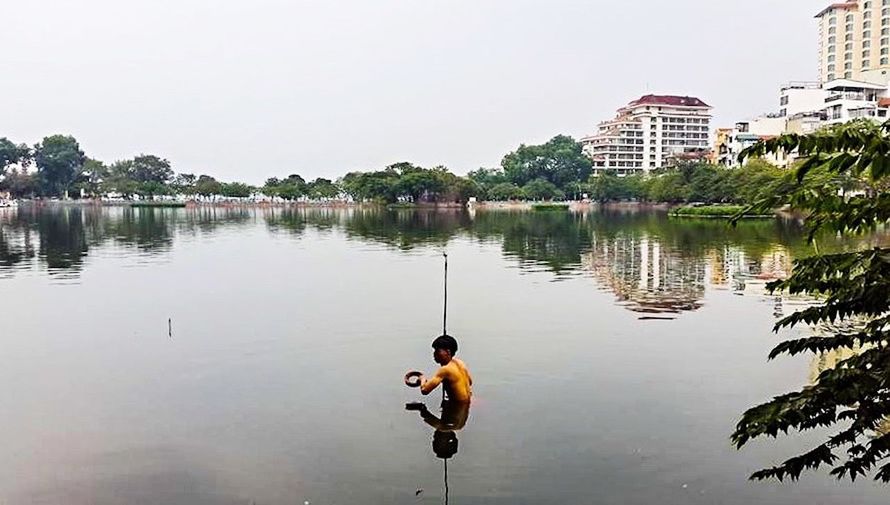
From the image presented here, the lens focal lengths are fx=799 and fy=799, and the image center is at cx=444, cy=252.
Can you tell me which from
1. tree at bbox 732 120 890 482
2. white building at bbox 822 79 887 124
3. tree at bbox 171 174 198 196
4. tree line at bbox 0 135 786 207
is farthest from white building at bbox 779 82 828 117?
tree at bbox 732 120 890 482

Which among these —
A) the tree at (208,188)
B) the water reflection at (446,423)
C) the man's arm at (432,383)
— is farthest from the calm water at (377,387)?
the tree at (208,188)

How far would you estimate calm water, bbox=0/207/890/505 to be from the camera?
7969mm

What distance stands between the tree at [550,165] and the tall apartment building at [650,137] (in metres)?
12.6

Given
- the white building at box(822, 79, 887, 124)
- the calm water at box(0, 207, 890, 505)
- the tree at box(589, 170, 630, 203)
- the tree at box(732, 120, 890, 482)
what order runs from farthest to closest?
the tree at box(589, 170, 630, 203), the white building at box(822, 79, 887, 124), the calm water at box(0, 207, 890, 505), the tree at box(732, 120, 890, 482)

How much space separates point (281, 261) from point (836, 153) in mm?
27832

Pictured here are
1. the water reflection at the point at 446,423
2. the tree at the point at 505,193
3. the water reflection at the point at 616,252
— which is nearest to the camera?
the water reflection at the point at 446,423

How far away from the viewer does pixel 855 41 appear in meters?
118

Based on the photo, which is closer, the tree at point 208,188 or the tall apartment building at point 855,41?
the tall apartment building at point 855,41

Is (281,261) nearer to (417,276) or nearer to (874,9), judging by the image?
(417,276)

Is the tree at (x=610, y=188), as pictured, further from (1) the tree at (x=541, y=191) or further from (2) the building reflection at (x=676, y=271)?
(2) the building reflection at (x=676, y=271)

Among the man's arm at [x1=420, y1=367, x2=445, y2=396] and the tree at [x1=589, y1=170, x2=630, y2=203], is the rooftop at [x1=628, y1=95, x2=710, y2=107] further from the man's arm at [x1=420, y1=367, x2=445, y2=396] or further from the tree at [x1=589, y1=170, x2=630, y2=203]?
the man's arm at [x1=420, y1=367, x2=445, y2=396]

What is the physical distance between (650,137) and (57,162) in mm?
106665

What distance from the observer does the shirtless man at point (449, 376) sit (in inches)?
388

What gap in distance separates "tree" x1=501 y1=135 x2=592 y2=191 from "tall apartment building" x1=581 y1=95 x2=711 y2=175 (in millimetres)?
12610
